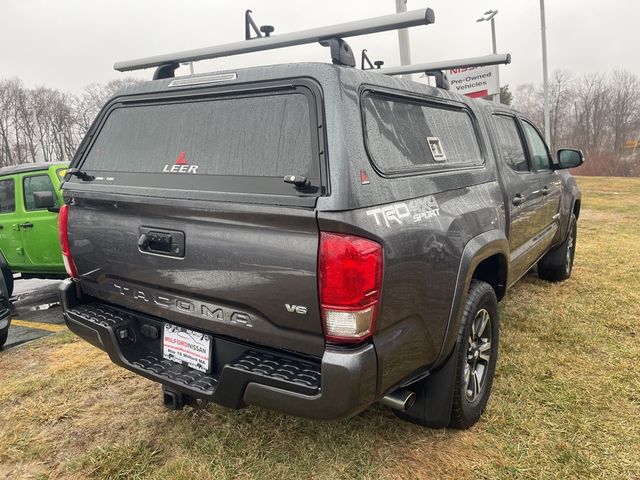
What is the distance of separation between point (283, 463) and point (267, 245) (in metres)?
1.26

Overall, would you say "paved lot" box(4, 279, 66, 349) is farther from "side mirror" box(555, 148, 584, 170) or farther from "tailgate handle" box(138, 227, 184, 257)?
"side mirror" box(555, 148, 584, 170)

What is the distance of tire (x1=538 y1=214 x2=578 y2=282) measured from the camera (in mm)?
5516

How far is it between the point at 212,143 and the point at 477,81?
57.5 ft

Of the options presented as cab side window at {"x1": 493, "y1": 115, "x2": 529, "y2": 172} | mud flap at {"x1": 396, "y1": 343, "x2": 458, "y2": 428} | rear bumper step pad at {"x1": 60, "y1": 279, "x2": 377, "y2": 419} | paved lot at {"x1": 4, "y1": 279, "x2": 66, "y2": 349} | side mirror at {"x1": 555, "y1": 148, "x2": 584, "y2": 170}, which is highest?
cab side window at {"x1": 493, "y1": 115, "x2": 529, "y2": 172}

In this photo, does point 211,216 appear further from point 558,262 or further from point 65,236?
point 558,262

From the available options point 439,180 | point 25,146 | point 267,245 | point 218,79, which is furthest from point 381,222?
point 25,146

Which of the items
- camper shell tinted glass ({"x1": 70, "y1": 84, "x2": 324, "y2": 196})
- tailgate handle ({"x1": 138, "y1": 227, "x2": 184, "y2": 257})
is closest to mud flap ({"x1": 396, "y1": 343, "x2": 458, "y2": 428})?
camper shell tinted glass ({"x1": 70, "y1": 84, "x2": 324, "y2": 196})

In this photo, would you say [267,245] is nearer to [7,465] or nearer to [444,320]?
[444,320]

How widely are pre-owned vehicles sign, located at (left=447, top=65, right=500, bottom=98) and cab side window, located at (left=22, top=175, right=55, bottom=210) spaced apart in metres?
14.3

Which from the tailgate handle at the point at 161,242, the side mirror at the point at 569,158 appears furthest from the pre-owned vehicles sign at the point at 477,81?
the tailgate handle at the point at 161,242

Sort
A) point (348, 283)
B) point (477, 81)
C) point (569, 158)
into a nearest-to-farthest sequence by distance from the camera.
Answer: point (348, 283)
point (569, 158)
point (477, 81)

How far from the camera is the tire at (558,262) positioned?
18.1 feet

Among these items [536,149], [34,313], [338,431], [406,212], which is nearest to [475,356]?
[338,431]

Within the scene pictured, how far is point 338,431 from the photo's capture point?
9.20ft
